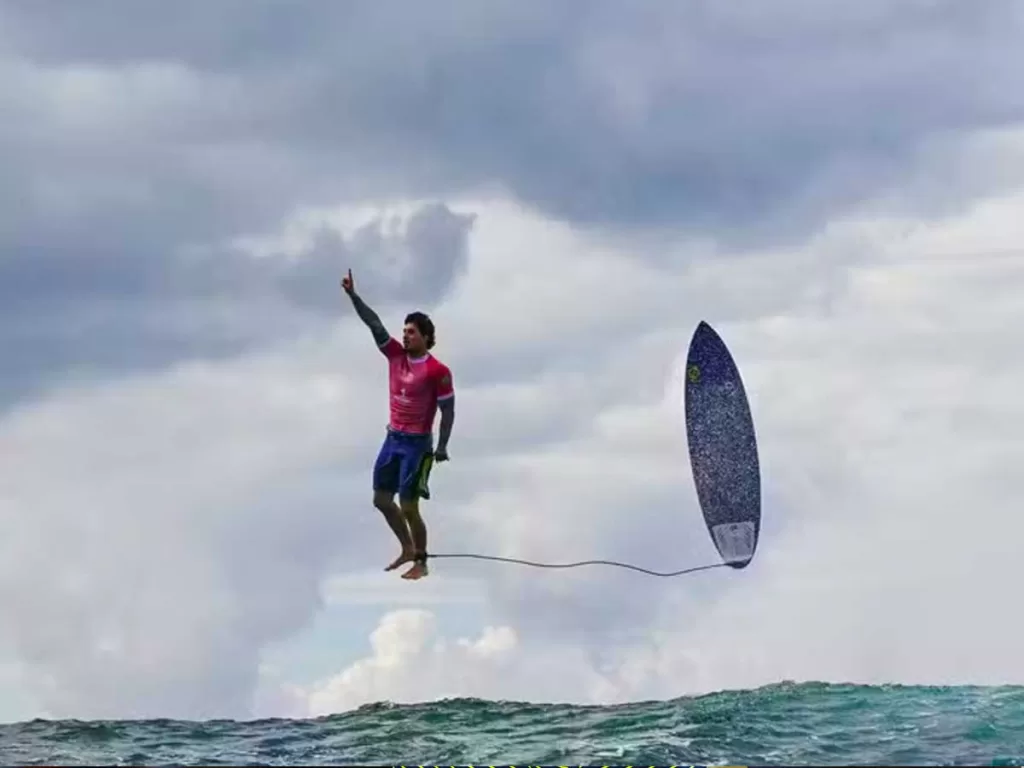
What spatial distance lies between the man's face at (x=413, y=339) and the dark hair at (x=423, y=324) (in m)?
0.06

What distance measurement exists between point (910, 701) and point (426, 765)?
12606 millimetres

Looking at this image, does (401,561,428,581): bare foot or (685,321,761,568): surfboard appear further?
(685,321,761,568): surfboard

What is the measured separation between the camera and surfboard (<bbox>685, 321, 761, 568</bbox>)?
1273 inches

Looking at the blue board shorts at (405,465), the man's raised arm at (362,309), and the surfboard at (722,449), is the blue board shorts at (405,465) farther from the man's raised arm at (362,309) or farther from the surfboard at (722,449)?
the surfboard at (722,449)

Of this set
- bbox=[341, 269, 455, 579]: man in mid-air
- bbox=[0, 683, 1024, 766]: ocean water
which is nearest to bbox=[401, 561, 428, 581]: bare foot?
bbox=[341, 269, 455, 579]: man in mid-air

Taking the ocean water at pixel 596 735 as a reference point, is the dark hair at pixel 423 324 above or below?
above

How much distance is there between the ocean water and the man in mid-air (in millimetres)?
3782

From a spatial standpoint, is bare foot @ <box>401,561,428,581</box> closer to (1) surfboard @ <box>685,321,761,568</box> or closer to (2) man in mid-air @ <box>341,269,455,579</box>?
(2) man in mid-air @ <box>341,269,455,579</box>

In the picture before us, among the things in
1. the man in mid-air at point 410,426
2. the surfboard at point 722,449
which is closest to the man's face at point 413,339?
the man in mid-air at point 410,426

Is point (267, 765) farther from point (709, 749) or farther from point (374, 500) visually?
point (709, 749)

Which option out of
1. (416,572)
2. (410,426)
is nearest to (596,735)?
(416,572)

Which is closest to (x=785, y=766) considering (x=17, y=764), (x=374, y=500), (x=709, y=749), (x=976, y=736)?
(x=709, y=749)

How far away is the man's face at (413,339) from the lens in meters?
27.2

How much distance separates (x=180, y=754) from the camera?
28.7m
